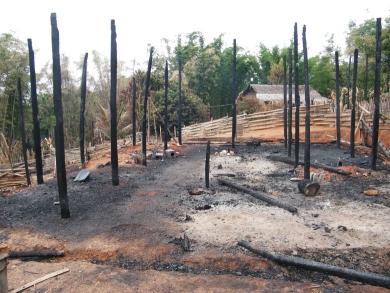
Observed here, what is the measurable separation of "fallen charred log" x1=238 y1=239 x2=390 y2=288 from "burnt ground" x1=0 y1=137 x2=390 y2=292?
0.08 metres

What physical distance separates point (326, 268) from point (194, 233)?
2299 mm

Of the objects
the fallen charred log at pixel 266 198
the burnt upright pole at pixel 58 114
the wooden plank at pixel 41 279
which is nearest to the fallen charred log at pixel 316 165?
the fallen charred log at pixel 266 198

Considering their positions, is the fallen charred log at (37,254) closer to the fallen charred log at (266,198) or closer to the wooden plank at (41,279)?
the wooden plank at (41,279)

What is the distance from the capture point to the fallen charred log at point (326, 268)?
420cm

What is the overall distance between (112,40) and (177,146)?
9.50 m

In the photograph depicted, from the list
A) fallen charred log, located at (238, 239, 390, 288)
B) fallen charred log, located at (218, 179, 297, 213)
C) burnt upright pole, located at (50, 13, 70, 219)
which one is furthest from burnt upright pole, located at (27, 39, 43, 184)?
fallen charred log, located at (238, 239, 390, 288)

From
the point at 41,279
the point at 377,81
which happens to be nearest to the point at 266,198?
the point at 41,279

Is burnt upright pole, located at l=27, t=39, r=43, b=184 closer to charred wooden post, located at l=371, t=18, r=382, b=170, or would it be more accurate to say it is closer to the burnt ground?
the burnt ground

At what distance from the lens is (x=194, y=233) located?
233 inches

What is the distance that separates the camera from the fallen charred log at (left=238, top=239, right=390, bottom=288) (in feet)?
13.8

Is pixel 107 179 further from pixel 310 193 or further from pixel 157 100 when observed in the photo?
pixel 157 100

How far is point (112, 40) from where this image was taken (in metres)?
8.87

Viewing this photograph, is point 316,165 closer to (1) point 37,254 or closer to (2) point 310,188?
(2) point 310,188

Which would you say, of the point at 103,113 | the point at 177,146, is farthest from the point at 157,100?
the point at 177,146
